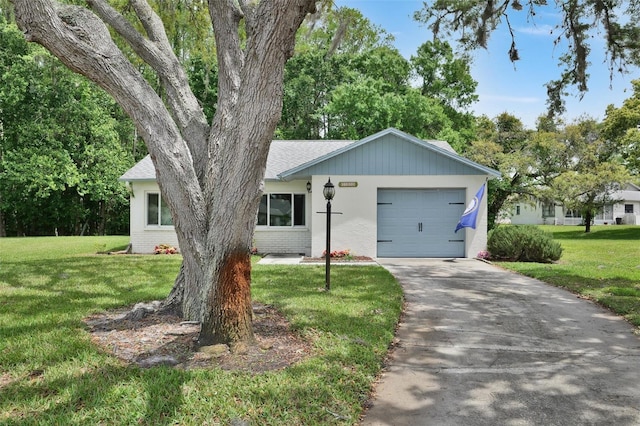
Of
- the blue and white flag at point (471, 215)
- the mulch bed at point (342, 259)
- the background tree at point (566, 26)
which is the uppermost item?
the background tree at point (566, 26)

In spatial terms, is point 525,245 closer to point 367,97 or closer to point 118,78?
point 118,78

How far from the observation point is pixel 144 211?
16156mm

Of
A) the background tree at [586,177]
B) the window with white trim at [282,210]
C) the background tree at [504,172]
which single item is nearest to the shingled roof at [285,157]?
the window with white trim at [282,210]

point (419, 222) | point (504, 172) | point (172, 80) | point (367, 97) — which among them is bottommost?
point (419, 222)

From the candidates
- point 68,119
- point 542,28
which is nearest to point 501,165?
point 542,28

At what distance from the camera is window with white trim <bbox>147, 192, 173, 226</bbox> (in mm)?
16234

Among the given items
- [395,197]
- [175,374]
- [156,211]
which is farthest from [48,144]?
[175,374]

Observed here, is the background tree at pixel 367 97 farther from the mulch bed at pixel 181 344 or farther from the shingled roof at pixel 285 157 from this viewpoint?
the mulch bed at pixel 181 344

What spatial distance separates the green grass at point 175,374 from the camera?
3318mm

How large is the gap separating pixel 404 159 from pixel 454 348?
9.86m

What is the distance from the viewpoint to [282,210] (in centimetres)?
1619

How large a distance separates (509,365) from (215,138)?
4209mm

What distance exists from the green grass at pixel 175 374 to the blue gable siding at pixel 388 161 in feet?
22.2

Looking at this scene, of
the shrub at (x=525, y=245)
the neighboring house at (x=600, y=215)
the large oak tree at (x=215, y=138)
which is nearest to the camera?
the large oak tree at (x=215, y=138)
